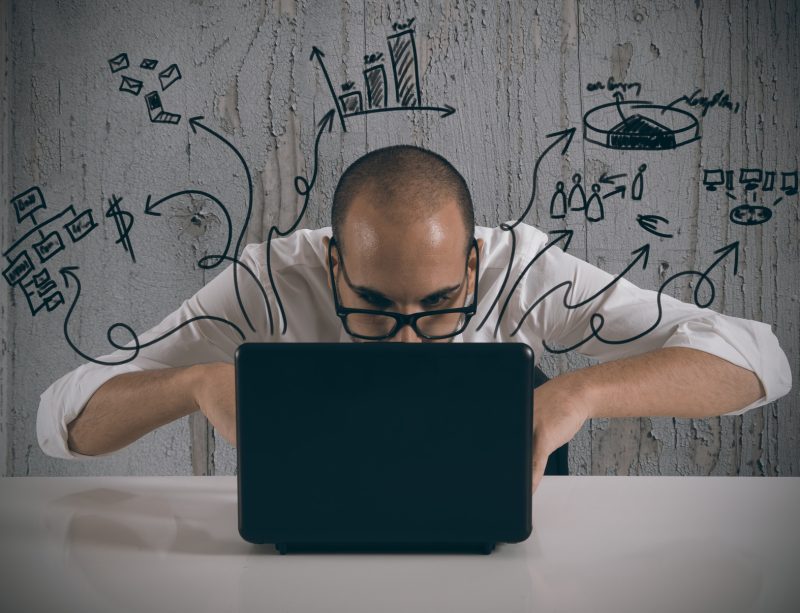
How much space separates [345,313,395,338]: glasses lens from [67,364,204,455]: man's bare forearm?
24 cm

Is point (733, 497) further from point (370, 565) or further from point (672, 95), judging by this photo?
point (672, 95)

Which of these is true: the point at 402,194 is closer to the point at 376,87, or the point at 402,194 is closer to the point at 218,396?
the point at 218,396

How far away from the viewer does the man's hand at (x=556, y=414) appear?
76 centimetres

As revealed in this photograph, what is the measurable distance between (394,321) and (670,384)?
1.44ft

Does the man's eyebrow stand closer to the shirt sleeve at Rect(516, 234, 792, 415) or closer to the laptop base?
the shirt sleeve at Rect(516, 234, 792, 415)

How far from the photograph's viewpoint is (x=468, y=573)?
0.56 metres

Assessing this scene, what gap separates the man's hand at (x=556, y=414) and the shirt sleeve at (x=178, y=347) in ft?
1.66

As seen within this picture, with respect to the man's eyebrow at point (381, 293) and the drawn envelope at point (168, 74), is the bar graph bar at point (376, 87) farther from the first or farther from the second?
the man's eyebrow at point (381, 293)

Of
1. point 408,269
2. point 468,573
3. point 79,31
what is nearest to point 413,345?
point 468,573

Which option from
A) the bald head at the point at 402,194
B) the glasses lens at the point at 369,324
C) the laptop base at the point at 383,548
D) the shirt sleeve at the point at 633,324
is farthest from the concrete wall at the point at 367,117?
the laptop base at the point at 383,548

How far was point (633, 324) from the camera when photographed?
129 cm

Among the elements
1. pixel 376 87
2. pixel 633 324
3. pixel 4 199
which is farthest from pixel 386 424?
pixel 4 199

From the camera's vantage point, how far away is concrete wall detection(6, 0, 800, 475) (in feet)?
5.52

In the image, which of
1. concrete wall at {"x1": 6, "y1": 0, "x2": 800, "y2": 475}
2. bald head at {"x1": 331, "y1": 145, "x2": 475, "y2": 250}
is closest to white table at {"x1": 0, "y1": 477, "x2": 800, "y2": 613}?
bald head at {"x1": 331, "y1": 145, "x2": 475, "y2": 250}
